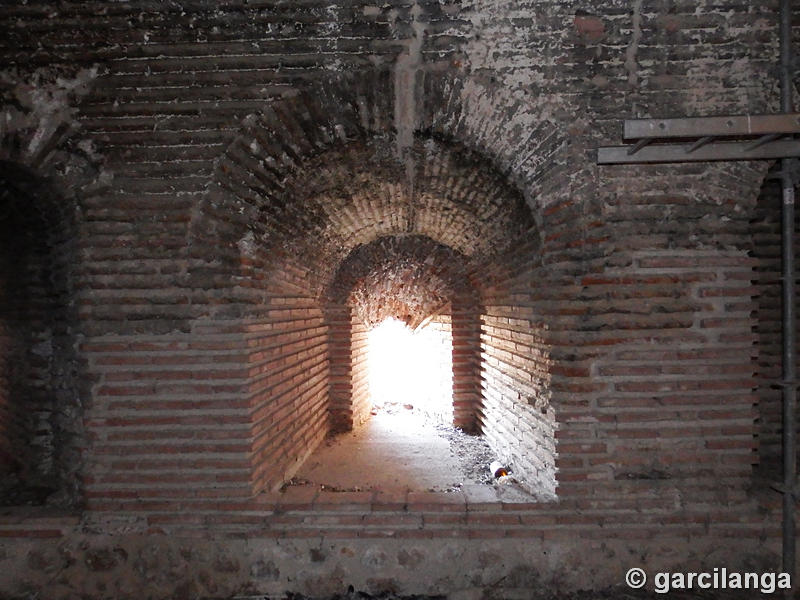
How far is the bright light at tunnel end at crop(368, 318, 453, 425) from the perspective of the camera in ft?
20.5

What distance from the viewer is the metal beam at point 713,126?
252cm

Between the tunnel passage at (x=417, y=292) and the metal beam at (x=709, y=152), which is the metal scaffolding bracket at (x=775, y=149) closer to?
the metal beam at (x=709, y=152)

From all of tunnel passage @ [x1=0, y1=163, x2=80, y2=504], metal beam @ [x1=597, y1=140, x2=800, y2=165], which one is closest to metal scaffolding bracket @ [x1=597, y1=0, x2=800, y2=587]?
metal beam @ [x1=597, y1=140, x2=800, y2=165]

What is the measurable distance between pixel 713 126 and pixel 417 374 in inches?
256

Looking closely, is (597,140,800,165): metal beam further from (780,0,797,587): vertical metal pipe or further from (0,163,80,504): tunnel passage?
(0,163,80,504): tunnel passage

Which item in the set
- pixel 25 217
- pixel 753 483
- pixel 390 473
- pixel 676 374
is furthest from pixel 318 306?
pixel 753 483

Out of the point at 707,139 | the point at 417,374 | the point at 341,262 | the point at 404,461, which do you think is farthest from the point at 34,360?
the point at 417,374

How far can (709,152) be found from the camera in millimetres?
2748

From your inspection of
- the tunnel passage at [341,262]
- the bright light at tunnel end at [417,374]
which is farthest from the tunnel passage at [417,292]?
the bright light at tunnel end at [417,374]

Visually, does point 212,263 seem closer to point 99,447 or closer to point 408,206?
point 99,447

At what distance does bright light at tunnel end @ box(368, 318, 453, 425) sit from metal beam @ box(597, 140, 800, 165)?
140 inches

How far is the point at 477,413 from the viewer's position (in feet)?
18.0

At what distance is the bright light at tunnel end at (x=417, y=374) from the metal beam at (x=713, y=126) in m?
3.74

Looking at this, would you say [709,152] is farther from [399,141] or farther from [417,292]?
[417,292]
